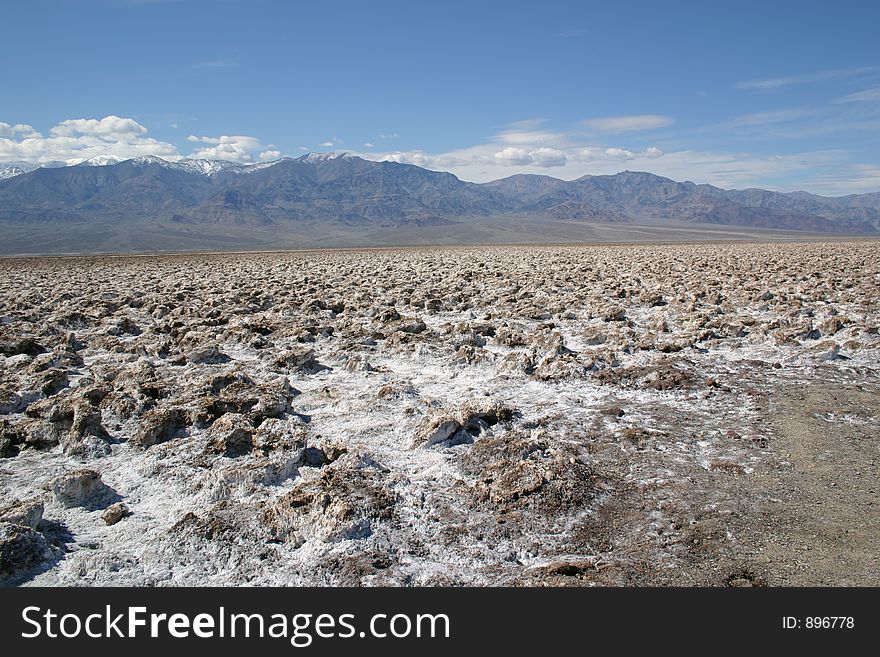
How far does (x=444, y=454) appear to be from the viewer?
521 cm

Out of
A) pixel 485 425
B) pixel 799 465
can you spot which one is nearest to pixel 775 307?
pixel 799 465

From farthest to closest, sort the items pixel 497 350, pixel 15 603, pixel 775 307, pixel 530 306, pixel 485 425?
pixel 530 306
pixel 775 307
pixel 497 350
pixel 485 425
pixel 15 603

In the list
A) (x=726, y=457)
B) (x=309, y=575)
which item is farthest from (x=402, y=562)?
(x=726, y=457)

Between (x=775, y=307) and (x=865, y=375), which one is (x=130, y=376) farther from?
(x=775, y=307)

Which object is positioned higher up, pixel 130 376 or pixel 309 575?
pixel 130 376

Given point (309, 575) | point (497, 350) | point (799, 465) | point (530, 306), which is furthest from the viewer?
point (530, 306)

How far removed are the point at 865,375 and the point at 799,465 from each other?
3499 mm

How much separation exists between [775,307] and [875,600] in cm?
1064

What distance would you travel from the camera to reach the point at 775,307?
39.9 feet

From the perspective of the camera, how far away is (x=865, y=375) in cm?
716

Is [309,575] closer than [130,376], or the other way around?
[309,575]

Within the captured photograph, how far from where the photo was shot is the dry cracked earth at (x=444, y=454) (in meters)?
3.56

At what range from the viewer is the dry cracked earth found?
11.7 feet

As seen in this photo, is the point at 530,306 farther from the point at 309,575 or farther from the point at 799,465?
the point at 309,575
